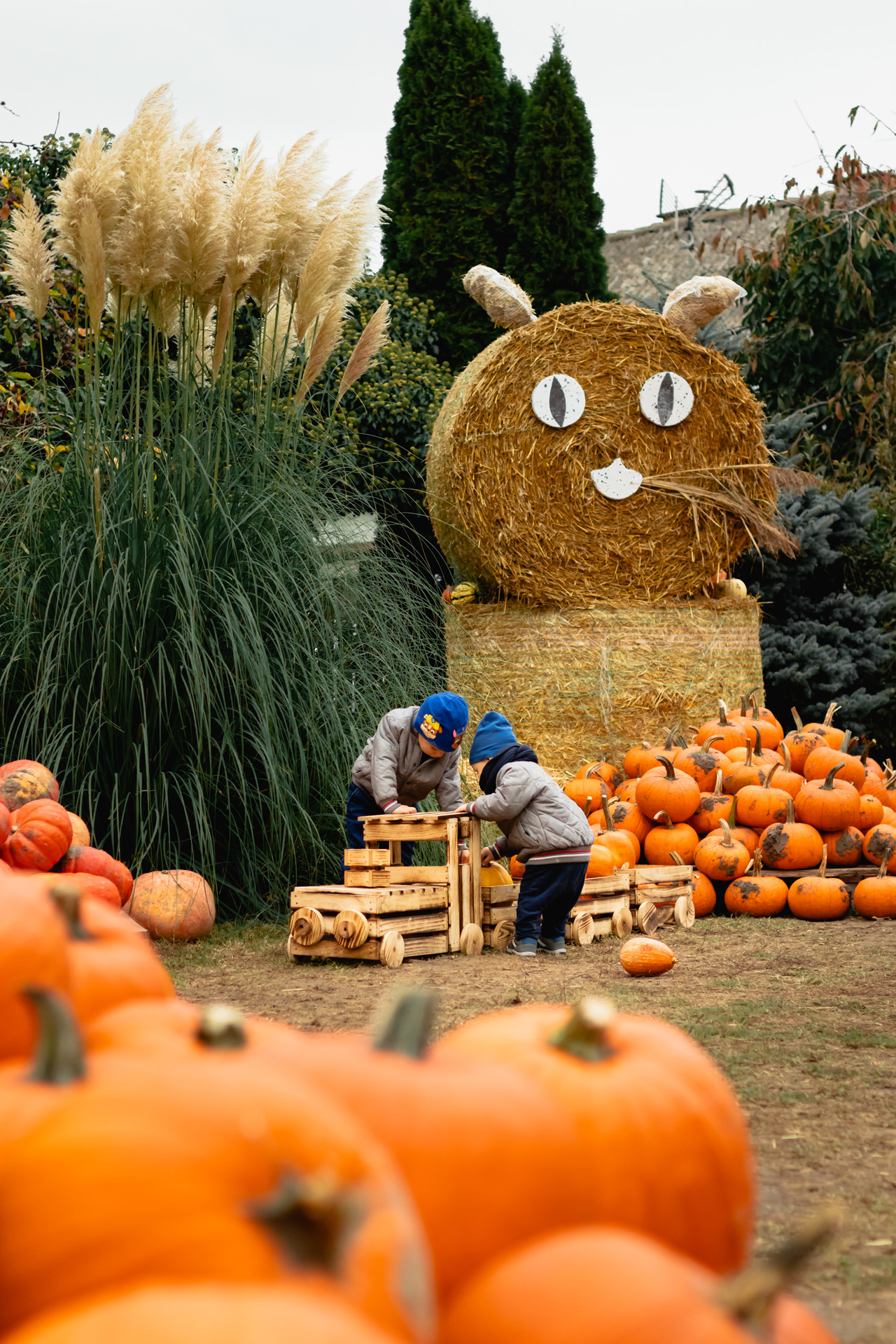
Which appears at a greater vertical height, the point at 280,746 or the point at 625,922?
the point at 280,746

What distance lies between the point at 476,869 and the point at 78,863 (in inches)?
54.9

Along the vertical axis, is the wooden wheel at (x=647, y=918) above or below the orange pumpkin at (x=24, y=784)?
below

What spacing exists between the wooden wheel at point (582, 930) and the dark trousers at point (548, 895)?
0.64ft

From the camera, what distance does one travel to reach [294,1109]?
22.0 inches

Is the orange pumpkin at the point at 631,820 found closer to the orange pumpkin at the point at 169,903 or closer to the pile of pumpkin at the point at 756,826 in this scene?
the pile of pumpkin at the point at 756,826

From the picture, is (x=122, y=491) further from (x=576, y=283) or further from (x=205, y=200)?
(x=576, y=283)

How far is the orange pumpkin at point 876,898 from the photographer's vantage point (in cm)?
510

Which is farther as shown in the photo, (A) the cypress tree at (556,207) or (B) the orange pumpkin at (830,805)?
(A) the cypress tree at (556,207)

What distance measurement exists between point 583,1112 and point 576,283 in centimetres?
1310

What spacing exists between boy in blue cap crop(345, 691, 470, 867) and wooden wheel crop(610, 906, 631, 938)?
72 cm

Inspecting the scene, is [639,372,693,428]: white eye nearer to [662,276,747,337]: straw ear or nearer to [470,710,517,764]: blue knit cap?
[662,276,747,337]: straw ear

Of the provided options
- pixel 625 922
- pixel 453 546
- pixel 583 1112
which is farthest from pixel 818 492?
pixel 583 1112

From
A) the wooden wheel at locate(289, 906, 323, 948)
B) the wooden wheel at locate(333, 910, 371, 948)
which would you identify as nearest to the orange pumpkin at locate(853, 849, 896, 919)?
the wooden wheel at locate(333, 910, 371, 948)

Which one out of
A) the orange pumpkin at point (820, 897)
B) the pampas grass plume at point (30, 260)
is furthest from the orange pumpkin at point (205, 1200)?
the orange pumpkin at point (820, 897)
